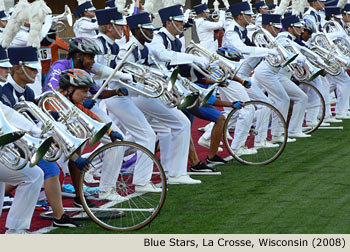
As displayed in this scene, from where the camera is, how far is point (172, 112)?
972cm

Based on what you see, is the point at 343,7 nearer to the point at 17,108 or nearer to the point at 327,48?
the point at 327,48

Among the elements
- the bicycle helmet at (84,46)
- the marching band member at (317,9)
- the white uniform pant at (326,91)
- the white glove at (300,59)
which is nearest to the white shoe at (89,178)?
the bicycle helmet at (84,46)

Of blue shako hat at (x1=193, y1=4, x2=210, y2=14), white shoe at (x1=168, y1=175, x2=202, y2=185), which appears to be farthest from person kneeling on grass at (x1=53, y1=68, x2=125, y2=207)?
blue shako hat at (x1=193, y1=4, x2=210, y2=14)

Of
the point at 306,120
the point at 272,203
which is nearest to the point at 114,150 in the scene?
the point at 272,203

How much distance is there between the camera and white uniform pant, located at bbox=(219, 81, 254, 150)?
11.2m

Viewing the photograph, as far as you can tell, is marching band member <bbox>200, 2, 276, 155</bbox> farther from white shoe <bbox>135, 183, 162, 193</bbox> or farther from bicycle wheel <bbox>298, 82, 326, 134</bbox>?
white shoe <bbox>135, 183, 162, 193</bbox>

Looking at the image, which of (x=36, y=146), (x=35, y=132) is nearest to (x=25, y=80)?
(x=35, y=132)

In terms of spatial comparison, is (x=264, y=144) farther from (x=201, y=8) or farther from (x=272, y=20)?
(x=201, y=8)

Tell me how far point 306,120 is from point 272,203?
588 cm

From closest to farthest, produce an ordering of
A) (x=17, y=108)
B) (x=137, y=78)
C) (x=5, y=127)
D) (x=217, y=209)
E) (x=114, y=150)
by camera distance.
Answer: (x=5, y=127)
(x=17, y=108)
(x=114, y=150)
(x=217, y=209)
(x=137, y=78)

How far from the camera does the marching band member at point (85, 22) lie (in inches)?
570

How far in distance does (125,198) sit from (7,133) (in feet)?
6.58

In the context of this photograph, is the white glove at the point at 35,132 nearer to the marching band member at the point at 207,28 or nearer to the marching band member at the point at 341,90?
the marching band member at the point at 341,90

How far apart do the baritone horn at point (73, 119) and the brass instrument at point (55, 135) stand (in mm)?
200
